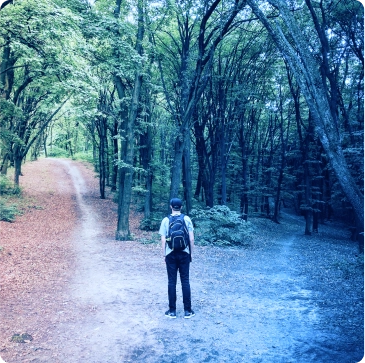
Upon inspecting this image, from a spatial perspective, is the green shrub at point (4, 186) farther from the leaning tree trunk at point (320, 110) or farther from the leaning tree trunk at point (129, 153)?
the leaning tree trunk at point (320, 110)

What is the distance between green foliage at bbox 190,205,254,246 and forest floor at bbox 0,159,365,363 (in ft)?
6.17

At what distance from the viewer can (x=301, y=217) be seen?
34.6 metres

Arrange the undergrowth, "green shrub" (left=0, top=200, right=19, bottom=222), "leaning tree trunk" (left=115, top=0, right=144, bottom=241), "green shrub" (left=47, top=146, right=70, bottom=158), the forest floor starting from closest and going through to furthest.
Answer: the forest floor, "leaning tree trunk" (left=115, top=0, right=144, bottom=241), "green shrub" (left=0, top=200, right=19, bottom=222), the undergrowth, "green shrub" (left=47, top=146, right=70, bottom=158)

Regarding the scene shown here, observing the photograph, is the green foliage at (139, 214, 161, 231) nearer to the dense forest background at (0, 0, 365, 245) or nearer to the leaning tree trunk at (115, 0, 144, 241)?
the dense forest background at (0, 0, 365, 245)

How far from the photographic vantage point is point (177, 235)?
505 cm

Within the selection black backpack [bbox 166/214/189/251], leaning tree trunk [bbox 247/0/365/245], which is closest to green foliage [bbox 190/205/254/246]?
leaning tree trunk [bbox 247/0/365/245]

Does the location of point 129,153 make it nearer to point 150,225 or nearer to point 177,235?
point 150,225

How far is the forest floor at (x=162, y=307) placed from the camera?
4.20 meters

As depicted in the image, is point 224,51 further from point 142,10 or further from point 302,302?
point 302,302

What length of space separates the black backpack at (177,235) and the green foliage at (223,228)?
8201 mm

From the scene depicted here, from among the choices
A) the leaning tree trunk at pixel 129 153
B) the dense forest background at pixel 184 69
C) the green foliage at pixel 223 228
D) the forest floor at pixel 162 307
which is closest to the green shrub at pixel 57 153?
the dense forest background at pixel 184 69

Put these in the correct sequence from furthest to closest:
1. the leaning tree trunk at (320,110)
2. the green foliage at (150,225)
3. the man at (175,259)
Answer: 1. the green foliage at (150,225)
2. the leaning tree trunk at (320,110)
3. the man at (175,259)

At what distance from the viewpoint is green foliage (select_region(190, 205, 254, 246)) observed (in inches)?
532

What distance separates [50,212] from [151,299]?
14.8 metres
